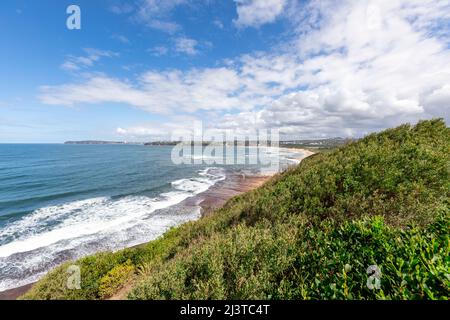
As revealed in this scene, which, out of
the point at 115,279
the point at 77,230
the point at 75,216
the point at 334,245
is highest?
the point at 334,245

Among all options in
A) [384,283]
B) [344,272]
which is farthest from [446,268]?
[344,272]

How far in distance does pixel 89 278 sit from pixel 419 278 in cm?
1060

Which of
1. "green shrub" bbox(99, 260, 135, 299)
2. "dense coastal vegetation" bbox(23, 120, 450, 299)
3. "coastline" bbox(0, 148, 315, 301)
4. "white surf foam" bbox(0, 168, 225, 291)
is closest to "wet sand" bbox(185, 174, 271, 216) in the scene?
"coastline" bbox(0, 148, 315, 301)

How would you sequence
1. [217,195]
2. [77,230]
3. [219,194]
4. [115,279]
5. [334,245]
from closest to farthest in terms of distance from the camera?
1. [334,245]
2. [115,279]
3. [77,230]
4. [217,195]
5. [219,194]

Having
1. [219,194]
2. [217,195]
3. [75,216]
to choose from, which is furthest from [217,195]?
[75,216]

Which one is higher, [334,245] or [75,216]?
[334,245]

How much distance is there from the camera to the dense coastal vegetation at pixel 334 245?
2453 millimetres

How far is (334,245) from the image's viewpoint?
3.21m

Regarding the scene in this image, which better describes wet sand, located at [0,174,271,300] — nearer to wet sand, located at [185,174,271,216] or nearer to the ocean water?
wet sand, located at [185,174,271,216]

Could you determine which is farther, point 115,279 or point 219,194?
point 219,194

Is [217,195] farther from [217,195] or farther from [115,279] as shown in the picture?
[115,279]

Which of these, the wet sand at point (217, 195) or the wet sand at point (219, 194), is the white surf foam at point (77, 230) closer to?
the wet sand at point (217, 195)

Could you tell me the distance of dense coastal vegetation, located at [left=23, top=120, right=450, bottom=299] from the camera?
2.45 metres
